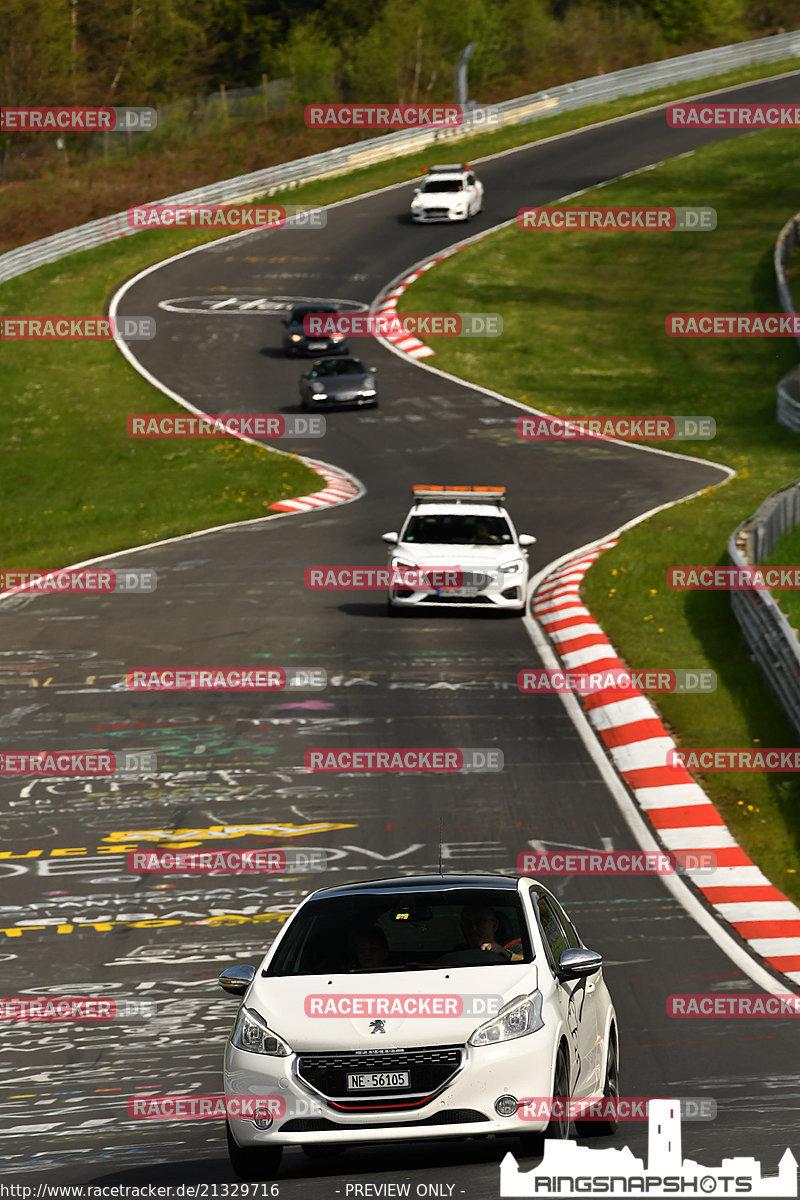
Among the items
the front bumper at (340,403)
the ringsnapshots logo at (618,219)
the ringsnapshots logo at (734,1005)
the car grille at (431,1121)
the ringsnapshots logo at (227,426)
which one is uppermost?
the ringsnapshots logo at (618,219)

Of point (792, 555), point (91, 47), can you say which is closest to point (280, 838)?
point (792, 555)

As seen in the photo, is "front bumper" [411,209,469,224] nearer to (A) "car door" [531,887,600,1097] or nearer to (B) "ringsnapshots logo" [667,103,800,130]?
(B) "ringsnapshots logo" [667,103,800,130]

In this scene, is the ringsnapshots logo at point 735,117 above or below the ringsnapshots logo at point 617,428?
above

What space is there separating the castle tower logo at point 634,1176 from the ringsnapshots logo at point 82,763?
10.7 metres

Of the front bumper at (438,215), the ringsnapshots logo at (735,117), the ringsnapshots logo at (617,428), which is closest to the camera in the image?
the ringsnapshots logo at (617,428)

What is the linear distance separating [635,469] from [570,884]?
24.7 m

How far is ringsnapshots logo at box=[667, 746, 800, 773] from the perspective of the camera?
18.2 metres

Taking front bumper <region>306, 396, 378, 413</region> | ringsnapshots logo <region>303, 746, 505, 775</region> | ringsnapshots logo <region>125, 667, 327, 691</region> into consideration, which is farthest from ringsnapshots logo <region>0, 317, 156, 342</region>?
ringsnapshots logo <region>303, 746, 505, 775</region>

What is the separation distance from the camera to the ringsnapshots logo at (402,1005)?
8328mm

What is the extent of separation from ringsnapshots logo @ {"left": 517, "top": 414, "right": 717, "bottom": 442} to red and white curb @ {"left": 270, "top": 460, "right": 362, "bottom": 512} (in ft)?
19.1

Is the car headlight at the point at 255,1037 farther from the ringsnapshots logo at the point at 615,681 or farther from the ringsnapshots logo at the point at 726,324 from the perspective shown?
the ringsnapshots logo at the point at 726,324

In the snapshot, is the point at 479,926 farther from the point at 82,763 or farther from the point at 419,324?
the point at 419,324

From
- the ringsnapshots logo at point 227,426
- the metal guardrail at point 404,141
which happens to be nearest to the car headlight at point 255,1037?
the ringsnapshots logo at point 227,426

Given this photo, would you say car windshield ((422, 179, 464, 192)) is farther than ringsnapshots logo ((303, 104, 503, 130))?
No
